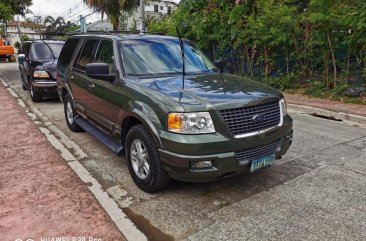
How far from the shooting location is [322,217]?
137 inches

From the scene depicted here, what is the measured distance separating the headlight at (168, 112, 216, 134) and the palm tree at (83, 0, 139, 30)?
777 inches

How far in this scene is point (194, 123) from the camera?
3461 mm

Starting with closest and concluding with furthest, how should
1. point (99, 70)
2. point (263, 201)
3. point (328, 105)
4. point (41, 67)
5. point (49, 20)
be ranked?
1. point (263, 201)
2. point (99, 70)
3. point (328, 105)
4. point (41, 67)
5. point (49, 20)

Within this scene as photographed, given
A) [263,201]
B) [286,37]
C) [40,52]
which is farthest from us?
[40,52]

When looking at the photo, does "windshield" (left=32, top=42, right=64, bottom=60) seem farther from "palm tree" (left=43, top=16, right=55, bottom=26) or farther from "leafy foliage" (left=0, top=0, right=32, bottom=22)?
"palm tree" (left=43, top=16, right=55, bottom=26)

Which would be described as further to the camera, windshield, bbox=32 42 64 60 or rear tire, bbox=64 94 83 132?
windshield, bbox=32 42 64 60

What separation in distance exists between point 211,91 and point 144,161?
1141 mm

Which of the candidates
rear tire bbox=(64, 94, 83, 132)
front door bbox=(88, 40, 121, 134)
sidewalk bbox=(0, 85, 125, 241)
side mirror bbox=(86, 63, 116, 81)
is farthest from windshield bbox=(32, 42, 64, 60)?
side mirror bbox=(86, 63, 116, 81)

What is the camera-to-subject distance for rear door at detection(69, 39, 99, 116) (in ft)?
18.2

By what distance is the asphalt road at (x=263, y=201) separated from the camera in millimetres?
3266

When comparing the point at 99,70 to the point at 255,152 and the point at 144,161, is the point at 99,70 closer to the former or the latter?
the point at 144,161

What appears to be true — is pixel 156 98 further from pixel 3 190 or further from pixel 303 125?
pixel 303 125

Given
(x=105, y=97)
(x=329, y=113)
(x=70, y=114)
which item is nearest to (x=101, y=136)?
(x=105, y=97)

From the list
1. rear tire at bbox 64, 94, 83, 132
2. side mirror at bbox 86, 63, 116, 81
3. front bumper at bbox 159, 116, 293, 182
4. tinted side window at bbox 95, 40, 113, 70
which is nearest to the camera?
front bumper at bbox 159, 116, 293, 182
